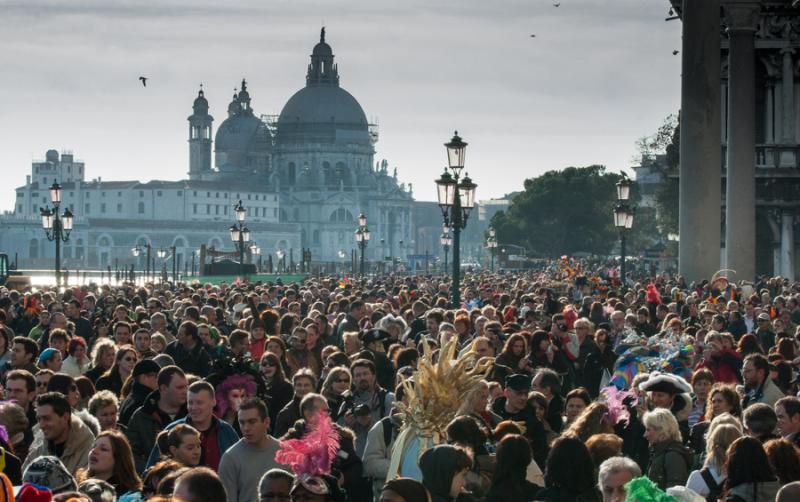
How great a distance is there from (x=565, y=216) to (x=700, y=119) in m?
96.2

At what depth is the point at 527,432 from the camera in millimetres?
10133

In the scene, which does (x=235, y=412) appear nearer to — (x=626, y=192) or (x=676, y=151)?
(x=626, y=192)

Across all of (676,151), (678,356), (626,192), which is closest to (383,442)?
(678,356)

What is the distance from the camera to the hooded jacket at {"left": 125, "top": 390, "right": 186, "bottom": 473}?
9984mm

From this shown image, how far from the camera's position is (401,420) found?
9.30m

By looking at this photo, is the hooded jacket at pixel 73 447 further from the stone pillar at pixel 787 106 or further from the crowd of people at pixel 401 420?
the stone pillar at pixel 787 106

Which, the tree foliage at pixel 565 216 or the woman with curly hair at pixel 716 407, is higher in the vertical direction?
the tree foliage at pixel 565 216

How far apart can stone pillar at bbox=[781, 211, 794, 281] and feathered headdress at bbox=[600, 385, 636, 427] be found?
3169cm

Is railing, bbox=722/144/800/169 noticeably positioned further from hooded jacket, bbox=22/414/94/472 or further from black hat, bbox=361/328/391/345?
hooded jacket, bbox=22/414/94/472

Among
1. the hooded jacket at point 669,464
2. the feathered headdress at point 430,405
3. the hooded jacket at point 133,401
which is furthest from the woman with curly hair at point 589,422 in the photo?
the hooded jacket at point 133,401

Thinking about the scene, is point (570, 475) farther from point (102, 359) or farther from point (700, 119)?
point (700, 119)

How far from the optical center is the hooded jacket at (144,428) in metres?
9.98

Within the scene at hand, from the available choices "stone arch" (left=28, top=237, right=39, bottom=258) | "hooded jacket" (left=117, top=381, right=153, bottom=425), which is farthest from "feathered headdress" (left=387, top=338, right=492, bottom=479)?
"stone arch" (left=28, top=237, right=39, bottom=258)

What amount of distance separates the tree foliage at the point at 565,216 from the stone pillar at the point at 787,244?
77.3 meters
